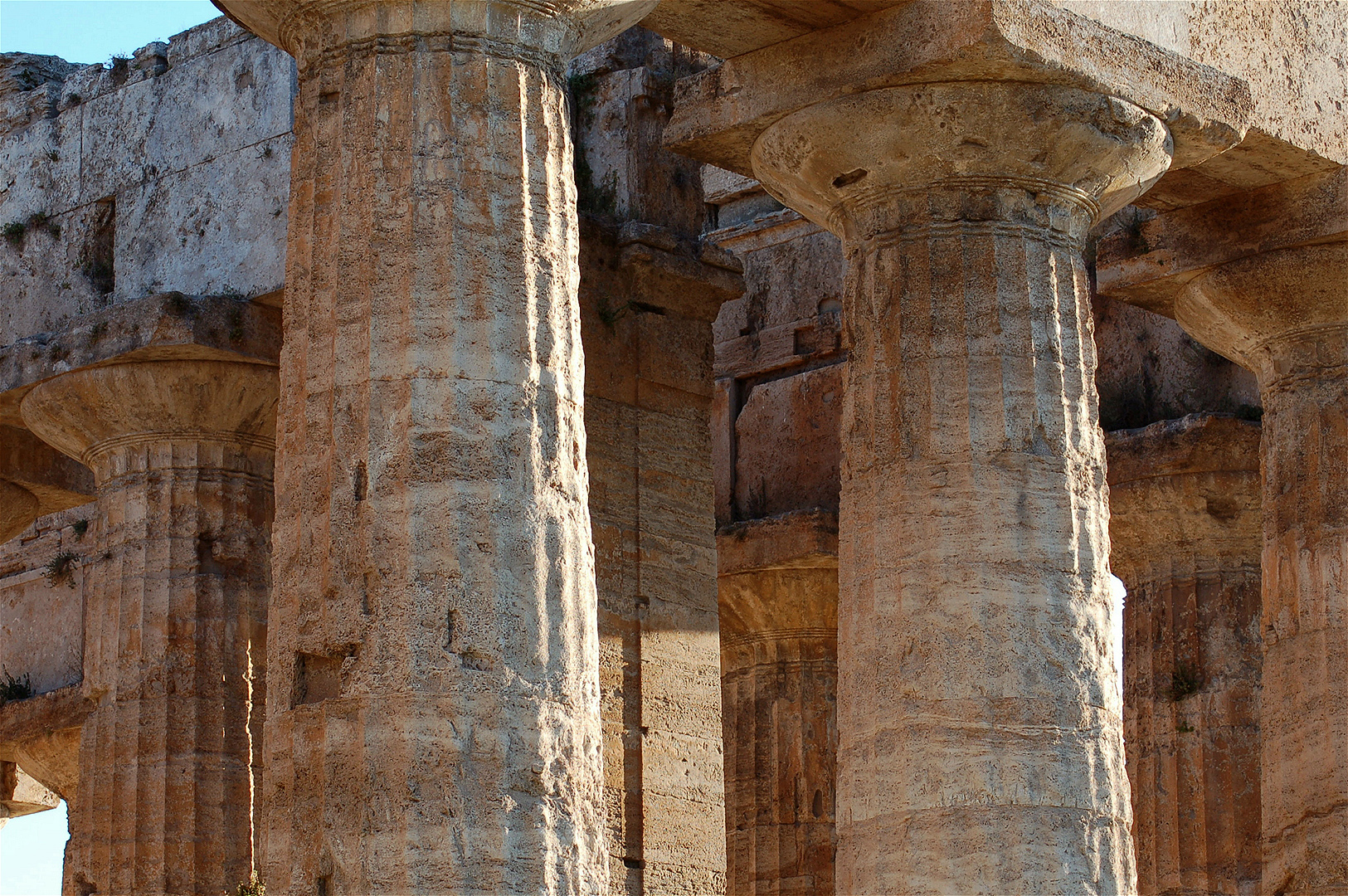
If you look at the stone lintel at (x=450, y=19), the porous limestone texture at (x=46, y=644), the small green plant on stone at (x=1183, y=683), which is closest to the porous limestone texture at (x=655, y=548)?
the small green plant on stone at (x=1183, y=683)

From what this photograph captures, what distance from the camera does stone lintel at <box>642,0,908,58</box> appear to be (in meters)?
12.3

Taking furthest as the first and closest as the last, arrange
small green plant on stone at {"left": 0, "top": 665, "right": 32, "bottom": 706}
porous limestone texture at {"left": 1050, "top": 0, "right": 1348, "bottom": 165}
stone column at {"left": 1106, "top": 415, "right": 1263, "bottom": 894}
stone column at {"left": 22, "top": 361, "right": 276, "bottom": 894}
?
small green plant on stone at {"left": 0, "top": 665, "right": 32, "bottom": 706}, stone column at {"left": 1106, "top": 415, "right": 1263, "bottom": 894}, stone column at {"left": 22, "top": 361, "right": 276, "bottom": 894}, porous limestone texture at {"left": 1050, "top": 0, "right": 1348, "bottom": 165}

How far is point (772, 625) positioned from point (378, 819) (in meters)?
11.8

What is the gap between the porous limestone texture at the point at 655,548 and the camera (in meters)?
15.0

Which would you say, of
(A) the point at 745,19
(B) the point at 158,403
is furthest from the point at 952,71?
(B) the point at 158,403

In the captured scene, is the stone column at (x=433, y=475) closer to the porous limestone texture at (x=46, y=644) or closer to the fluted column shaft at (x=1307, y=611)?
the fluted column shaft at (x=1307, y=611)

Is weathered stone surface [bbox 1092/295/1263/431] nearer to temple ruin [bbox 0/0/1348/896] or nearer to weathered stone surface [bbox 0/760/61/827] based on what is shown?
temple ruin [bbox 0/0/1348/896]

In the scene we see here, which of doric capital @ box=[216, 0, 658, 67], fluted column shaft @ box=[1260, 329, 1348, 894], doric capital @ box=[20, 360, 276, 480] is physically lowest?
fluted column shaft @ box=[1260, 329, 1348, 894]

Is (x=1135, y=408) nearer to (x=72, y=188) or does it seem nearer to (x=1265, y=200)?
(x=1265, y=200)

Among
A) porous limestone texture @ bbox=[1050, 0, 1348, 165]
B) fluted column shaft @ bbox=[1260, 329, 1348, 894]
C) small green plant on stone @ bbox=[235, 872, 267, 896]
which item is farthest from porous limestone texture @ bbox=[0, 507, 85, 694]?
porous limestone texture @ bbox=[1050, 0, 1348, 165]

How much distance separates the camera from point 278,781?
9688 millimetres

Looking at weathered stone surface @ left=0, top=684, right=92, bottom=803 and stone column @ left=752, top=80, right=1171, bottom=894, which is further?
weathered stone surface @ left=0, top=684, right=92, bottom=803

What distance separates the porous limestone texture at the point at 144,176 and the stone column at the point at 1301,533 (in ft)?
20.0

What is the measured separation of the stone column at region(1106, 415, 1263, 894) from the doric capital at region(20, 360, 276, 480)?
21.8ft
